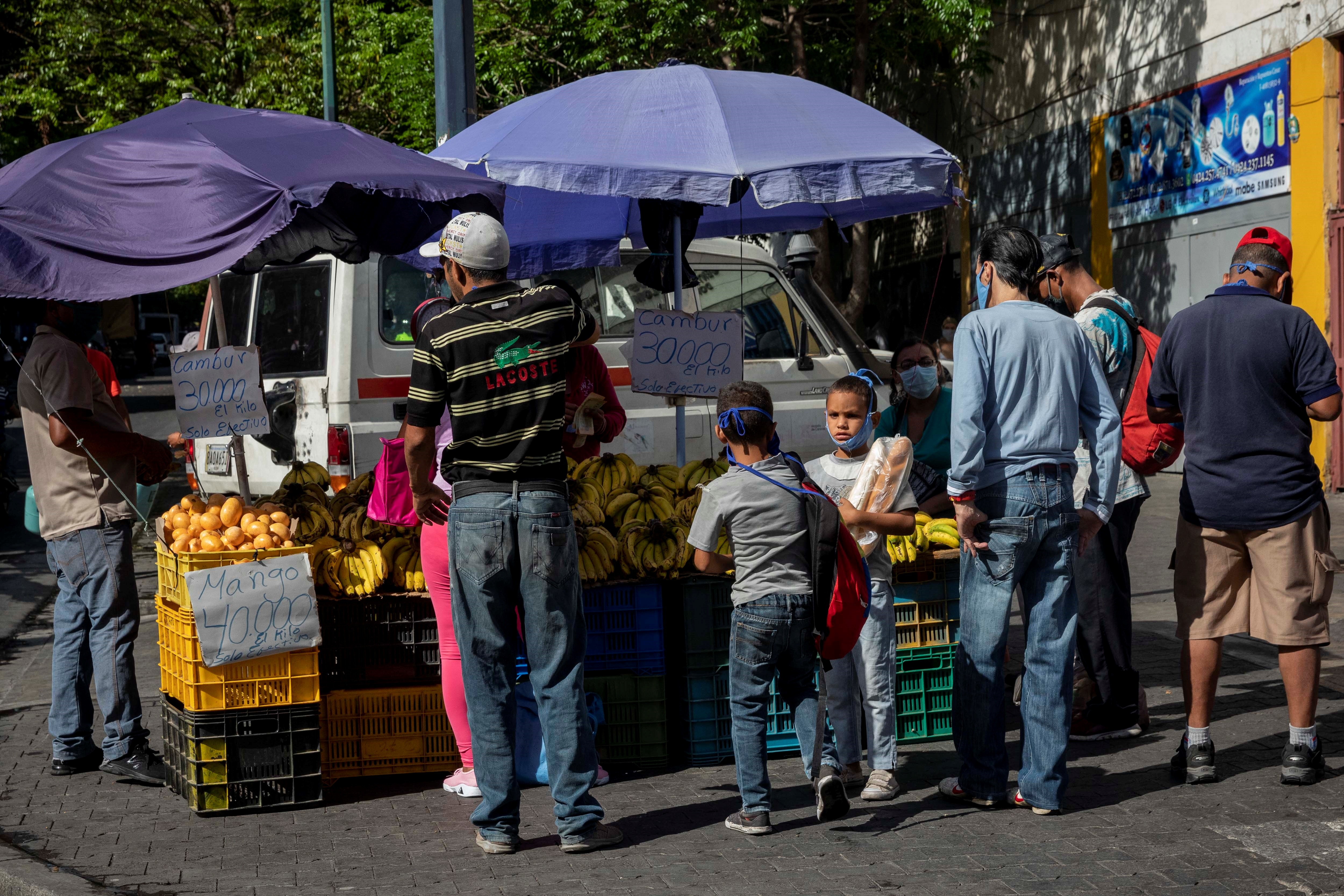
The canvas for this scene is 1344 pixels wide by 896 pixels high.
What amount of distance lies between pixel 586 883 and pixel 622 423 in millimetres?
2157

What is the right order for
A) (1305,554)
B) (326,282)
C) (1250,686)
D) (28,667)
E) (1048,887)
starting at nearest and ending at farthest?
1. (1048,887)
2. (1305,554)
3. (1250,686)
4. (28,667)
5. (326,282)

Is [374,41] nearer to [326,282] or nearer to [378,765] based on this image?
[326,282]

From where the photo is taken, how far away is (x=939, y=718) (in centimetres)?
587

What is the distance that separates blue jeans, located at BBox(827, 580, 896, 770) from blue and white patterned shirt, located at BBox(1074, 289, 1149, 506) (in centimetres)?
100

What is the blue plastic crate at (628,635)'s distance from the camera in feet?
18.2

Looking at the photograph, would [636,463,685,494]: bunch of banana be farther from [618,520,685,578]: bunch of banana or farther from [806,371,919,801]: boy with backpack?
[806,371,919,801]: boy with backpack

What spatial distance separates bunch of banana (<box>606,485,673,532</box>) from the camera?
5766 mm

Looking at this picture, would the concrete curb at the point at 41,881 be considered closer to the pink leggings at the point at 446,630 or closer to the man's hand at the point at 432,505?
the pink leggings at the point at 446,630

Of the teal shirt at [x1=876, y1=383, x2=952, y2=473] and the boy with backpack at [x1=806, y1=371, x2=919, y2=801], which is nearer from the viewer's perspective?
the boy with backpack at [x1=806, y1=371, x2=919, y2=801]

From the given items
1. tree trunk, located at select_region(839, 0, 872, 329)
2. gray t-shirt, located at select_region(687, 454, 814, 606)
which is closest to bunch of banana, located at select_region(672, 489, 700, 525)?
gray t-shirt, located at select_region(687, 454, 814, 606)

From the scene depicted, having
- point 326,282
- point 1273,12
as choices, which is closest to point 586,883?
point 326,282

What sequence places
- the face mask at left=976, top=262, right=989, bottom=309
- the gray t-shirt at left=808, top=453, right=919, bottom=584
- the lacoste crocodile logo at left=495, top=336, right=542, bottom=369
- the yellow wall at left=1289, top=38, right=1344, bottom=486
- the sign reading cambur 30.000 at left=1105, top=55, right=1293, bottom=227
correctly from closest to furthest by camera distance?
the lacoste crocodile logo at left=495, top=336, right=542, bottom=369 → the face mask at left=976, top=262, right=989, bottom=309 → the gray t-shirt at left=808, top=453, right=919, bottom=584 → the yellow wall at left=1289, top=38, right=1344, bottom=486 → the sign reading cambur 30.000 at left=1105, top=55, right=1293, bottom=227

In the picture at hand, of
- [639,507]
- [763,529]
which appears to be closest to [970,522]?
[763,529]

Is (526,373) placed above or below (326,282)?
below
